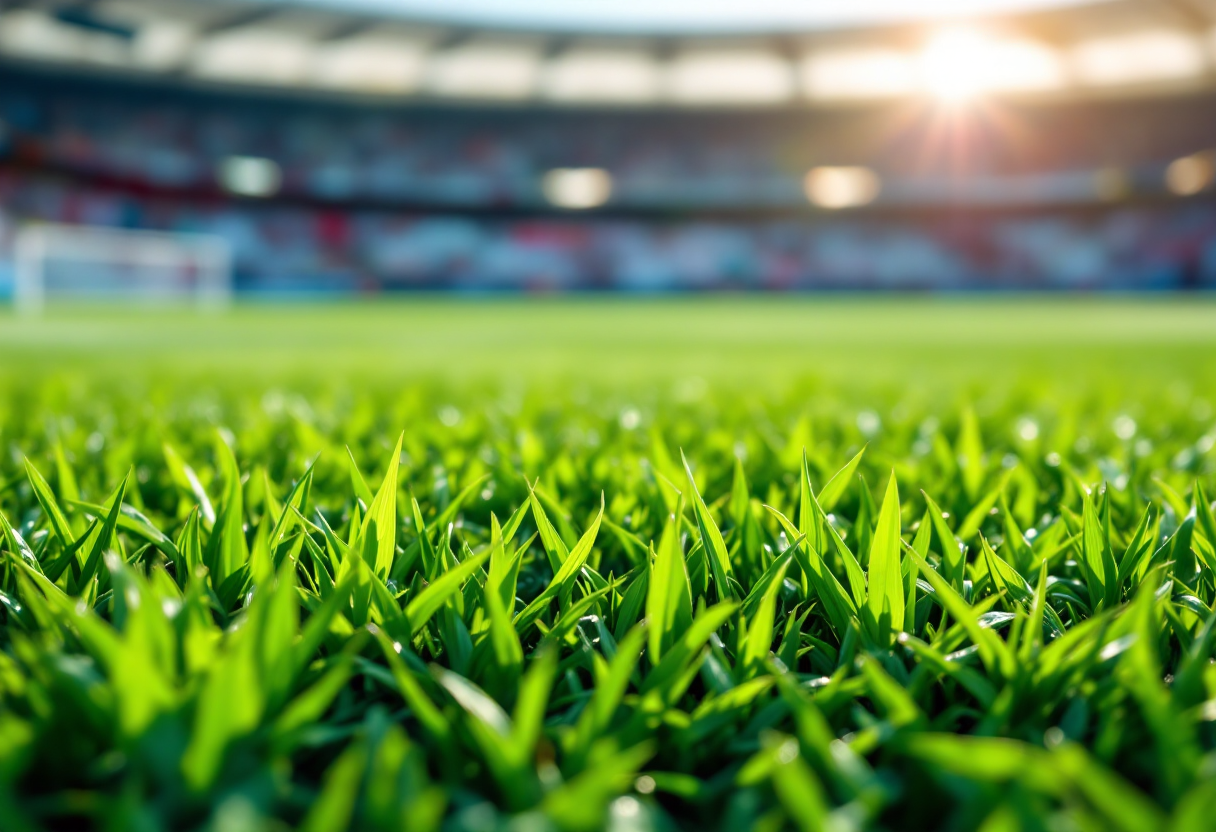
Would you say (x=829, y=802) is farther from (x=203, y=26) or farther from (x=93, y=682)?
(x=203, y=26)

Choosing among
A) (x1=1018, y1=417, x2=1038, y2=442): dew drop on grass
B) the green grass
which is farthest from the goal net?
the green grass

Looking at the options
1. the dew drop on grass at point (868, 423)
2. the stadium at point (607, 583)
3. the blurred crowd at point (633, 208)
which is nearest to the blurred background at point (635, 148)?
the blurred crowd at point (633, 208)

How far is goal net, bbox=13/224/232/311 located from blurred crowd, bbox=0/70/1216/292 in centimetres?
615

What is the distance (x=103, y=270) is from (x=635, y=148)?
1653 centimetres

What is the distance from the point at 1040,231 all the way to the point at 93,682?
3044 centimetres

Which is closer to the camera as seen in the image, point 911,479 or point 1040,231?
point 911,479

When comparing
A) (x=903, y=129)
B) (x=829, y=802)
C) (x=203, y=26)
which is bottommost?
(x=829, y=802)

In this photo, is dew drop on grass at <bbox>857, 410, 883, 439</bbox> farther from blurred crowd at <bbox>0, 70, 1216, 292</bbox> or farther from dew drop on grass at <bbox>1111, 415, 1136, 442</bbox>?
blurred crowd at <bbox>0, 70, 1216, 292</bbox>

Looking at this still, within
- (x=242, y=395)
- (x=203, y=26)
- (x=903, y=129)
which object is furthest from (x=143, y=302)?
(x=903, y=129)

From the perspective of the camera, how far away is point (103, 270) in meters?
17.4

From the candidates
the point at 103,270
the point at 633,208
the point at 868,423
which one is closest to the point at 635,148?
the point at 633,208

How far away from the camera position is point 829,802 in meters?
0.47

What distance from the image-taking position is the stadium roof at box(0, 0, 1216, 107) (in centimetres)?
2309

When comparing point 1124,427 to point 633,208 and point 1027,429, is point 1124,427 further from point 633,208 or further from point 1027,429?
point 633,208
